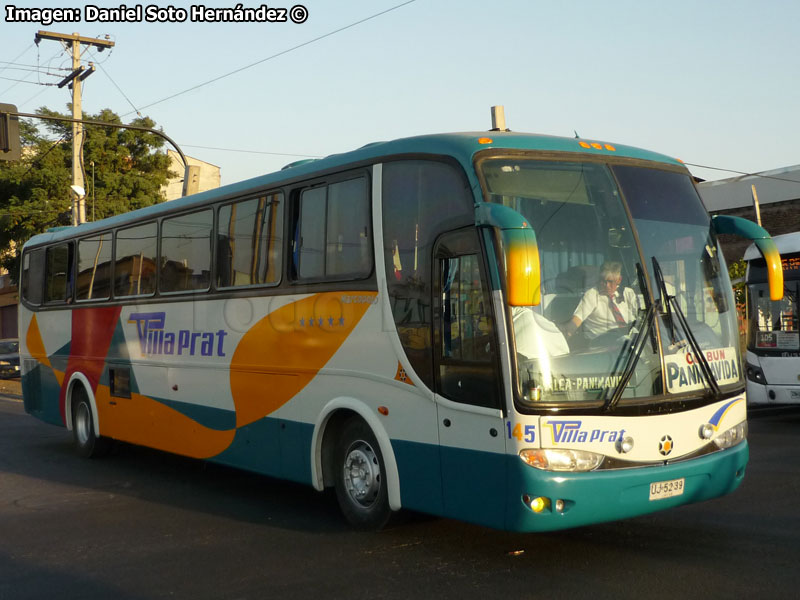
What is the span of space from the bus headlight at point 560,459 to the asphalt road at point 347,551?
2.33ft

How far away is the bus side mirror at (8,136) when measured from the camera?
56.0 feet

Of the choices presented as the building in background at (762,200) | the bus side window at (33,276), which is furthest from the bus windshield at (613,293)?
the building in background at (762,200)

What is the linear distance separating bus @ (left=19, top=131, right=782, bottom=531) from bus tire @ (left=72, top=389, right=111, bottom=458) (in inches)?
152

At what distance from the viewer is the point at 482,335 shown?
21.0ft

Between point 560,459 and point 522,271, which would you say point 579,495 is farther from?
point 522,271

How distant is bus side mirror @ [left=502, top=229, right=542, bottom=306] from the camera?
564cm

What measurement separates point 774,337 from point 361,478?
9664 millimetres

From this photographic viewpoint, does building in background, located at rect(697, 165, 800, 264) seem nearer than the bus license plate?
No

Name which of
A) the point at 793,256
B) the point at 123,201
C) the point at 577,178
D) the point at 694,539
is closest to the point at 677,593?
the point at 694,539

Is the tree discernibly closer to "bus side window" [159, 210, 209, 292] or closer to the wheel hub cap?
"bus side window" [159, 210, 209, 292]

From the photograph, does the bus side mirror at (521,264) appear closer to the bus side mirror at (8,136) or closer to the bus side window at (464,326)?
the bus side window at (464,326)

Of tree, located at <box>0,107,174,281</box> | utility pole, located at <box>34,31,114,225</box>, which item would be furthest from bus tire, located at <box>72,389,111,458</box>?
tree, located at <box>0,107,174,281</box>

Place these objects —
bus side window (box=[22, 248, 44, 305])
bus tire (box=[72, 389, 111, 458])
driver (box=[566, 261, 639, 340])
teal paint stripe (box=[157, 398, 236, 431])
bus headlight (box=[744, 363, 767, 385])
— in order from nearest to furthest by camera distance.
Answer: driver (box=[566, 261, 639, 340]) → teal paint stripe (box=[157, 398, 236, 431]) → bus tire (box=[72, 389, 111, 458]) → bus side window (box=[22, 248, 44, 305]) → bus headlight (box=[744, 363, 767, 385])

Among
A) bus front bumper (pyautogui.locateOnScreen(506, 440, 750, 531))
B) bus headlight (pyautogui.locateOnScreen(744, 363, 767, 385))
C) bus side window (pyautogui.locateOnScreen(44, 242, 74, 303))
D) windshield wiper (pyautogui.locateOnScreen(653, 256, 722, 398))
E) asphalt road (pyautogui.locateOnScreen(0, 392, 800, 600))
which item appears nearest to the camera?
asphalt road (pyautogui.locateOnScreen(0, 392, 800, 600))
